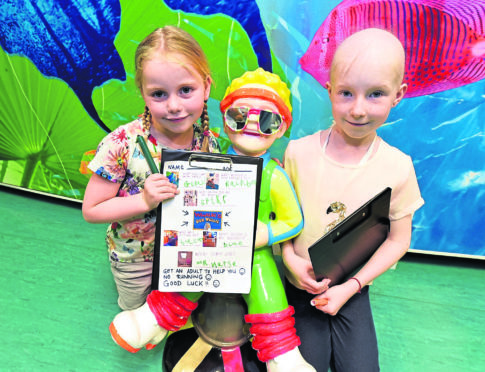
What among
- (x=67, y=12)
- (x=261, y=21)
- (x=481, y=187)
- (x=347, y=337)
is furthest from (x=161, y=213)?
(x=481, y=187)

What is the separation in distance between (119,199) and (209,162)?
286mm

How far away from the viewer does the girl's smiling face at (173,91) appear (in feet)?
2.98

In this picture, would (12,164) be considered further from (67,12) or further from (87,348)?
(87,348)

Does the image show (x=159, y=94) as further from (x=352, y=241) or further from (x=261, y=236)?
(x=352, y=241)

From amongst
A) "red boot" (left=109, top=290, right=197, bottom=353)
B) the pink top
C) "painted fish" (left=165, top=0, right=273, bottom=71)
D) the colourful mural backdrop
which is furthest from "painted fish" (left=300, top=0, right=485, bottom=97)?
"red boot" (left=109, top=290, right=197, bottom=353)

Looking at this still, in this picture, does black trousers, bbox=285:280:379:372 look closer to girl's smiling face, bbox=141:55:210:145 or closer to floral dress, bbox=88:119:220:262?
floral dress, bbox=88:119:220:262

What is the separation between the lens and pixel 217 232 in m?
0.93

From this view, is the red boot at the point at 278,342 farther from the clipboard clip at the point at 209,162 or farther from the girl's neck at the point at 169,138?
the girl's neck at the point at 169,138

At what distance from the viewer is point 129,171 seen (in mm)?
1071

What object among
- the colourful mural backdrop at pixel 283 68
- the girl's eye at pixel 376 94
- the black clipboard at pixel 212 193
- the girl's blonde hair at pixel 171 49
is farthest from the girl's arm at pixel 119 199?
the colourful mural backdrop at pixel 283 68

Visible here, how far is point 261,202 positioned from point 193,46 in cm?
41

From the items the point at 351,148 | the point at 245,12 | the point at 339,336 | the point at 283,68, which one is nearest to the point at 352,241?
the point at 351,148

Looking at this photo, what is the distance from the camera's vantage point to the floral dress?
103cm

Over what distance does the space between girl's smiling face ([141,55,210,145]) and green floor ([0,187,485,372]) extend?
0.73 m
